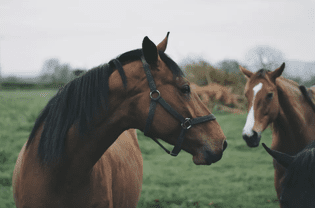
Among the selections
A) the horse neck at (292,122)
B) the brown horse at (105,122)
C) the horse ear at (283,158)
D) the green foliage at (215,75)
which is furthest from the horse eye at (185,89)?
the green foliage at (215,75)

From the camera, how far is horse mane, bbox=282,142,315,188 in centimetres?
155

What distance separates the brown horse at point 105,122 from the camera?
1747 millimetres

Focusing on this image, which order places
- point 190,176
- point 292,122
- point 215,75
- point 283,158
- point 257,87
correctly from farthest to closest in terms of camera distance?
point 215,75 < point 190,176 < point 257,87 < point 292,122 < point 283,158

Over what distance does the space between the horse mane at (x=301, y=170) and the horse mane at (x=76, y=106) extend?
0.93 m

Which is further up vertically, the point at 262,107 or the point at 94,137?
the point at 94,137

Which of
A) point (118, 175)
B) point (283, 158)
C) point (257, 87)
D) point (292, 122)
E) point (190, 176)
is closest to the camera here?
point (283, 158)

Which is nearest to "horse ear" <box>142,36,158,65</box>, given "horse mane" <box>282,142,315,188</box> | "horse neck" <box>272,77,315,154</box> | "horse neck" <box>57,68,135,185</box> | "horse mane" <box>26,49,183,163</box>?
"horse mane" <box>26,49,183,163</box>

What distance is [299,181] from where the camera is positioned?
1.58 meters

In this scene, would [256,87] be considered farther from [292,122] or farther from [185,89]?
[185,89]

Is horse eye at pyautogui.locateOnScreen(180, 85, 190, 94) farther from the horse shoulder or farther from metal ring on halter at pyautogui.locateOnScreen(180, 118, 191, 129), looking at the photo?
the horse shoulder

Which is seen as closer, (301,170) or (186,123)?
(301,170)

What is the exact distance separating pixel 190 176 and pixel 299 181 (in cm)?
531

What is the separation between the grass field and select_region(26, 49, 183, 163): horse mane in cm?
364

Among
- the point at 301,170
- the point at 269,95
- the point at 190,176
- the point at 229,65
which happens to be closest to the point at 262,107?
the point at 269,95
